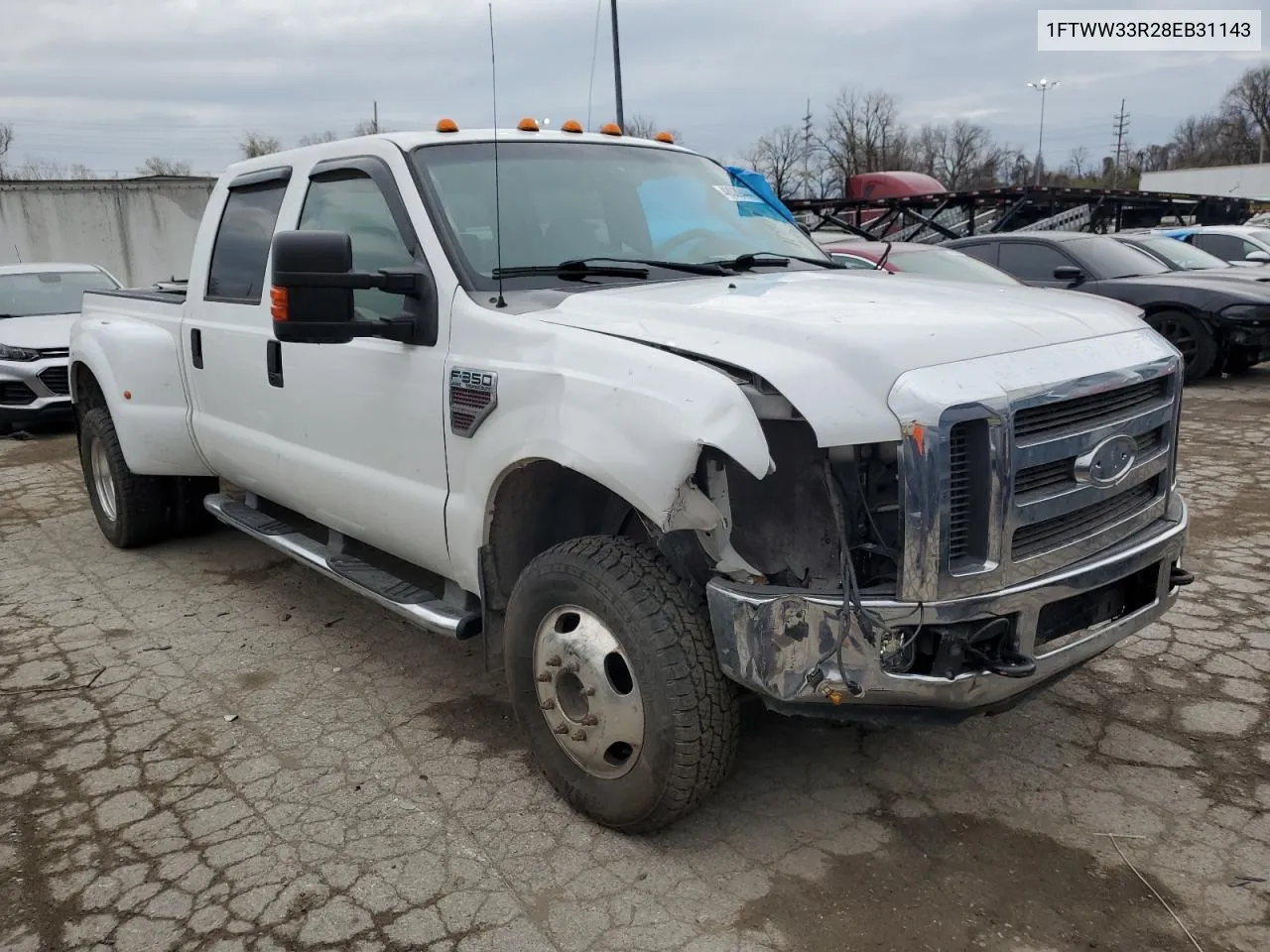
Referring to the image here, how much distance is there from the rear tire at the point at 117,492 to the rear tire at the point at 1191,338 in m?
9.01

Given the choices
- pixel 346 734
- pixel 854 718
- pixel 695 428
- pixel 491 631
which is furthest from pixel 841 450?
pixel 346 734

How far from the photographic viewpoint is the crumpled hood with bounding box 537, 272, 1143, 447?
7.87ft

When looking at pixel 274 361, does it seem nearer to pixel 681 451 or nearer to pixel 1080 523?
pixel 681 451

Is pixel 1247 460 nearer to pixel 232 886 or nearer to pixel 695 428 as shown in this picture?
pixel 695 428

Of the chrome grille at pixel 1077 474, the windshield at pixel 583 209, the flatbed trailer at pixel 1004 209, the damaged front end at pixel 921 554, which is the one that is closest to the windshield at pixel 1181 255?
the flatbed trailer at pixel 1004 209

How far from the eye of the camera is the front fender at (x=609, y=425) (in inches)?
95.3

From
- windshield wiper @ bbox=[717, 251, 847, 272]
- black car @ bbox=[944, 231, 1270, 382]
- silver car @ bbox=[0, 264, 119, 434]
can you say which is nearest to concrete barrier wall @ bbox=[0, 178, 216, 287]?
silver car @ bbox=[0, 264, 119, 434]

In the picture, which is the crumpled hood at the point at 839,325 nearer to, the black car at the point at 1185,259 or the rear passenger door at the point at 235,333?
the rear passenger door at the point at 235,333

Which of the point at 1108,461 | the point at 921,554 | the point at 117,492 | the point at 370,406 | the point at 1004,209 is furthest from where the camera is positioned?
the point at 1004,209

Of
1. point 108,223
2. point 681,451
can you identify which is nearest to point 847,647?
point 681,451

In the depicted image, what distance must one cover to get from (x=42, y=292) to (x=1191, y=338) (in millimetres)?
11719

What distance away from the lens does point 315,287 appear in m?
2.93

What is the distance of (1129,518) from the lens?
9.48ft

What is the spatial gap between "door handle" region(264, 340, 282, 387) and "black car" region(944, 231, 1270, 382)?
843 centimetres
